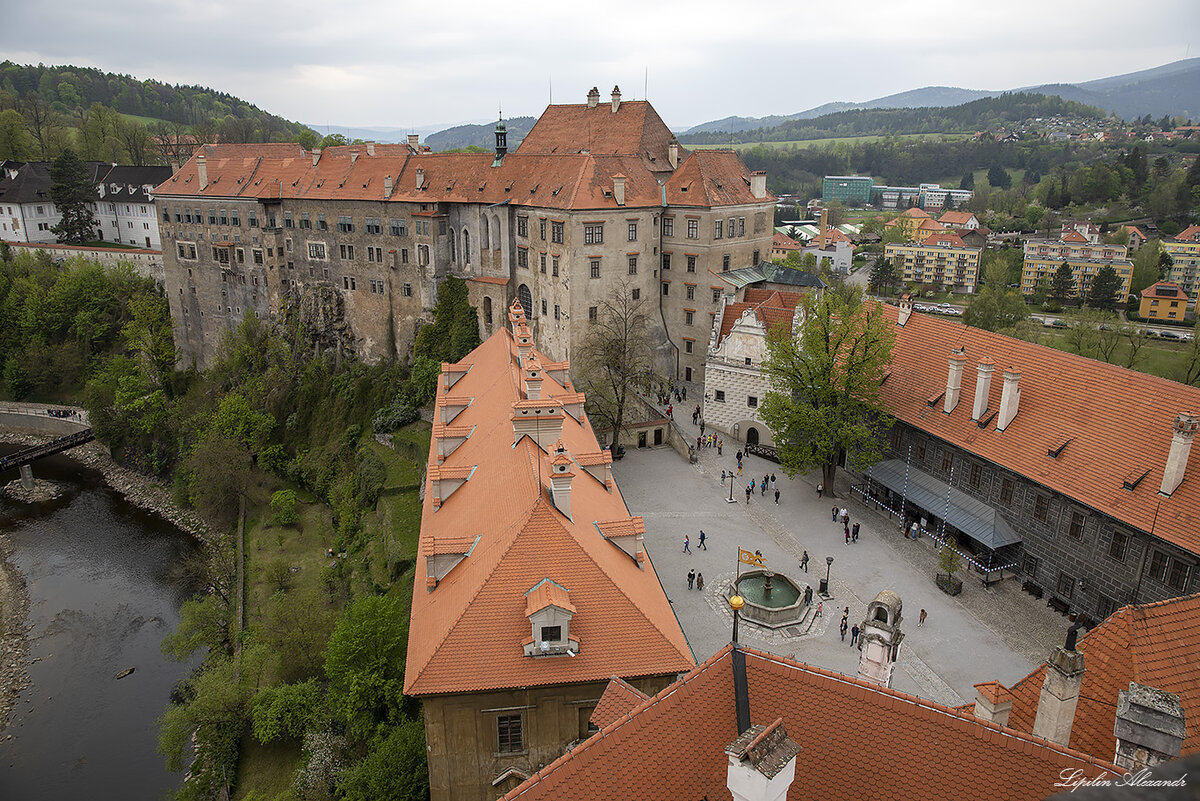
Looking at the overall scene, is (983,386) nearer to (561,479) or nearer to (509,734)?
(561,479)

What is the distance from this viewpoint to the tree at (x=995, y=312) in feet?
217

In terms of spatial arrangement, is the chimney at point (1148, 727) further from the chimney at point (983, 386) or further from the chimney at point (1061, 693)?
the chimney at point (983, 386)

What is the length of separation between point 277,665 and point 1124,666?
29897 mm

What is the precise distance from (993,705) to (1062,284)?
93228 millimetres

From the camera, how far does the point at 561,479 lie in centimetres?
2023

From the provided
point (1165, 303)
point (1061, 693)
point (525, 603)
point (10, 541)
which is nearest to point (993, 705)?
point (1061, 693)

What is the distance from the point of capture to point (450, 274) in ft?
180

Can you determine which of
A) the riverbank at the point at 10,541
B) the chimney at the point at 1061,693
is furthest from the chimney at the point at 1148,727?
the riverbank at the point at 10,541

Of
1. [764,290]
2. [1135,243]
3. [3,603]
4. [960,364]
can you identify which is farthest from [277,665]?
[1135,243]

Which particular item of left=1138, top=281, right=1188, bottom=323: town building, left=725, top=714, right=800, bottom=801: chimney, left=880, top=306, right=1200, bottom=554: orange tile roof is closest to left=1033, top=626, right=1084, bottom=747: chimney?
left=725, top=714, right=800, bottom=801: chimney

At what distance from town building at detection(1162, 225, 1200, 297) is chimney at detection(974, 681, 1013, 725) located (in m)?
Answer: 101

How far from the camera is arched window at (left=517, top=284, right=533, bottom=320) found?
50.7 meters

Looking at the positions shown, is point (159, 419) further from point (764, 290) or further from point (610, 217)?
point (764, 290)

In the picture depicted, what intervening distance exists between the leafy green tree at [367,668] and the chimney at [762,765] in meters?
16.5
